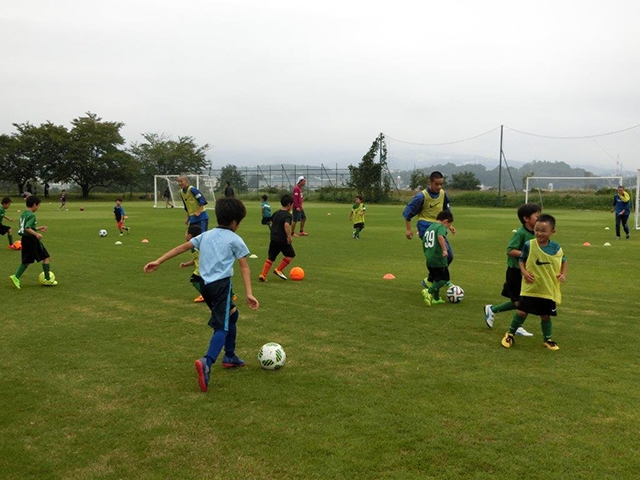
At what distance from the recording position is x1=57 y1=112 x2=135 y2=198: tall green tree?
66625 millimetres

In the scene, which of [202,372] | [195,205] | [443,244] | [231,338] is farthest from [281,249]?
[202,372]

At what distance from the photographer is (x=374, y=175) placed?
57281mm

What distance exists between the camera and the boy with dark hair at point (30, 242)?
9.76m

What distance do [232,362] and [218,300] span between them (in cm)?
84

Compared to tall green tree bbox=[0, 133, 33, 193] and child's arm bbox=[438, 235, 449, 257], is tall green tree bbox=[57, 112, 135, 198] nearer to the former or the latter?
tall green tree bbox=[0, 133, 33, 193]

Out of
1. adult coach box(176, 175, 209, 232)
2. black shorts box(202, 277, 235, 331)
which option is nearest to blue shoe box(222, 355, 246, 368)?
black shorts box(202, 277, 235, 331)

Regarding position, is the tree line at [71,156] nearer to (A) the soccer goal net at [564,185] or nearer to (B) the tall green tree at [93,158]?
(B) the tall green tree at [93,158]

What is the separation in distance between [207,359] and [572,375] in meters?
3.59

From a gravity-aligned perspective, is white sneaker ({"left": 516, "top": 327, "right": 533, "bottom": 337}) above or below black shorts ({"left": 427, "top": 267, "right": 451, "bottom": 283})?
below

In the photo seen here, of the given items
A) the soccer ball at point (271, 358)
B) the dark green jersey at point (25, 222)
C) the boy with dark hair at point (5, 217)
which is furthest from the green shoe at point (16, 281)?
the soccer ball at point (271, 358)

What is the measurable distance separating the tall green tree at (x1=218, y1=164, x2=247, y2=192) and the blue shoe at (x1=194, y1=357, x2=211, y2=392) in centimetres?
6535

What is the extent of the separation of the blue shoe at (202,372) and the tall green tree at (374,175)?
5262 cm

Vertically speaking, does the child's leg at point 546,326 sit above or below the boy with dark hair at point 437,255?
below

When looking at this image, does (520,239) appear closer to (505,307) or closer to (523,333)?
(505,307)
